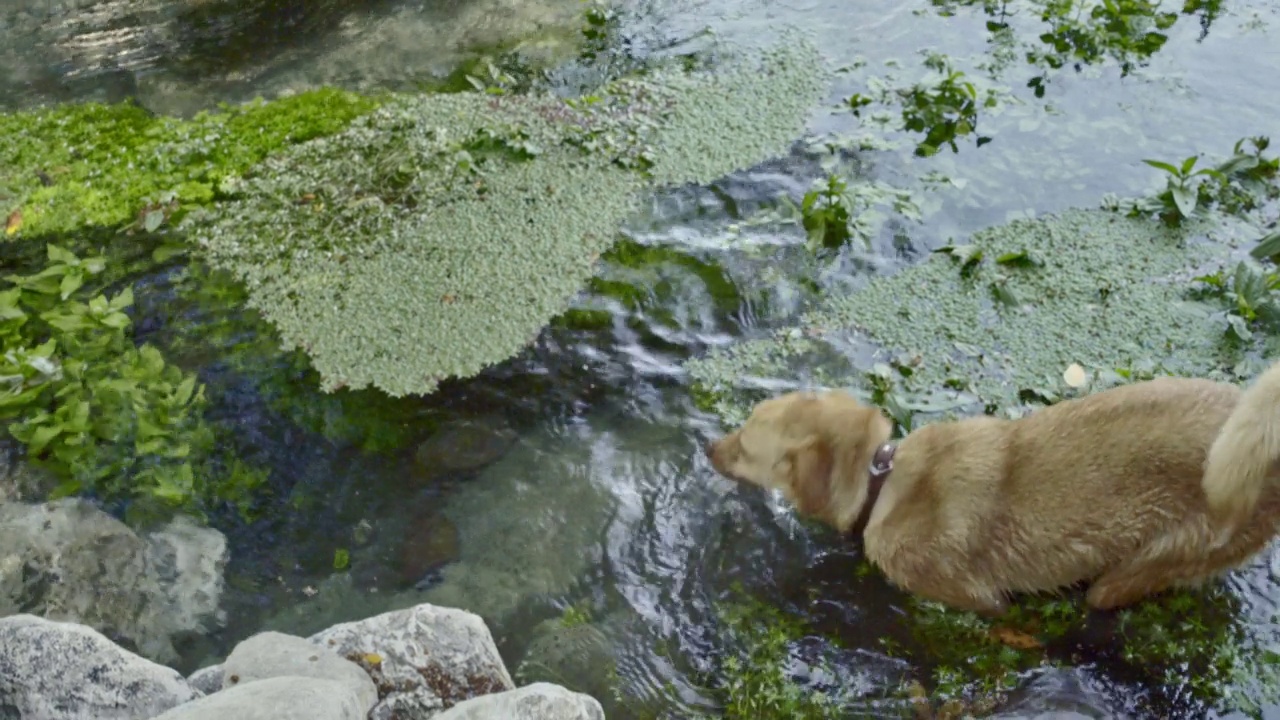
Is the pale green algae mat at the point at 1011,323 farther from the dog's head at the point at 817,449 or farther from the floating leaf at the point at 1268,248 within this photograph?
the dog's head at the point at 817,449

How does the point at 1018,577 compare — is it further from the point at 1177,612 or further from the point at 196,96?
the point at 196,96

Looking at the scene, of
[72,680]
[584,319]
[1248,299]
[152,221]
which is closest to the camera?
[72,680]

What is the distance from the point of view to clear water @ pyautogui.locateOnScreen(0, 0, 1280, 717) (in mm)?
3846

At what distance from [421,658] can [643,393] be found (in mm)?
1794

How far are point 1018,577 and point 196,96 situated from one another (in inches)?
245

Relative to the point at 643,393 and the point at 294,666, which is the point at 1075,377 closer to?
the point at 643,393

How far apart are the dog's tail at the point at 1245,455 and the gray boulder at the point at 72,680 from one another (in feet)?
11.1

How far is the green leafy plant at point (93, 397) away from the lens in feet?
14.6

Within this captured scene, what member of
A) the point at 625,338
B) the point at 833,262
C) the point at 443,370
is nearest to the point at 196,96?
the point at 443,370

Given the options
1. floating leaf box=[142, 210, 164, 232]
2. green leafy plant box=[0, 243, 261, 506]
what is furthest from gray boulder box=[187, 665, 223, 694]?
floating leaf box=[142, 210, 164, 232]

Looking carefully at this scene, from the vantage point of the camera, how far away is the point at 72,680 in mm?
3066

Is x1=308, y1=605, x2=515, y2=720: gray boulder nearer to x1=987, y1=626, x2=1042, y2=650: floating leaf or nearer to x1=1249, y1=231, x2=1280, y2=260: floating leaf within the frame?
x1=987, y1=626, x2=1042, y2=650: floating leaf

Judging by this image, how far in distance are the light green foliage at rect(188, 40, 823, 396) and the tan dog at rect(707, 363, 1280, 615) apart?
192 cm

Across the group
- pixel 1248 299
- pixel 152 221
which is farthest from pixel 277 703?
pixel 1248 299
